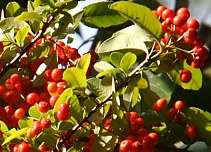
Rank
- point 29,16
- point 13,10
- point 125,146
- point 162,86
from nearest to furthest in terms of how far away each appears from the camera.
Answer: point 125,146 → point 29,16 → point 13,10 → point 162,86

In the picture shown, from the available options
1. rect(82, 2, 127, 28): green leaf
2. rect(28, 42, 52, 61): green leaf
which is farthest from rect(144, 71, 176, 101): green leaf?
rect(28, 42, 52, 61): green leaf

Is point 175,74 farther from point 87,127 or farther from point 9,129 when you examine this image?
point 9,129

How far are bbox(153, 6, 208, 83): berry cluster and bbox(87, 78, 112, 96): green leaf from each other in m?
0.10

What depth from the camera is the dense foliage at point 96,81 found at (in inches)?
37.6

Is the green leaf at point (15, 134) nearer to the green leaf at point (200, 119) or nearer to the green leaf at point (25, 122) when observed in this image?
the green leaf at point (25, 122)

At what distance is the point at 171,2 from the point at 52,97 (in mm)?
1245

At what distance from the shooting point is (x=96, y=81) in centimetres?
99

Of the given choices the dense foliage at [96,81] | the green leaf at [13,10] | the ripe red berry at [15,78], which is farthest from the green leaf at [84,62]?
the green leaf at [13,10]

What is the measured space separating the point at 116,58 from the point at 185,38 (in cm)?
10

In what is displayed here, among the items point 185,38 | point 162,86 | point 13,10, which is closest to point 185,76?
point 185,38

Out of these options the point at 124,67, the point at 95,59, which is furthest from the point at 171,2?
the point at 124,67

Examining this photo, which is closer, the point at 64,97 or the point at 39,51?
the point at 64,97

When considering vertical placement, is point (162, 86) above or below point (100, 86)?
below

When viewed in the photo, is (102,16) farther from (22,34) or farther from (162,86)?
(162,86)
